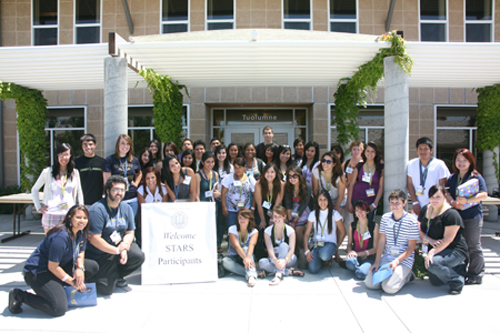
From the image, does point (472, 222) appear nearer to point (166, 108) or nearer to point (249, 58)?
point (249, 58)

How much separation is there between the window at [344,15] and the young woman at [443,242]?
25.6ft

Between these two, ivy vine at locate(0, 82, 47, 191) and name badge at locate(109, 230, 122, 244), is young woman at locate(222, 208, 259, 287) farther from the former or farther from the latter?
ivy vine at locate(0, 82, 47, 191)

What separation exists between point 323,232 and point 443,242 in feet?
4.89

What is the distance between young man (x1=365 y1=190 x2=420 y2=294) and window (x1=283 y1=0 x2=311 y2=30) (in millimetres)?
7844

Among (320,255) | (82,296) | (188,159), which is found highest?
(188,159)

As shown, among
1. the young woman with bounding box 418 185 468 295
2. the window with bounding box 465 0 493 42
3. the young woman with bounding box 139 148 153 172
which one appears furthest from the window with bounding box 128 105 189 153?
the window with bounding box 465 0 493 42

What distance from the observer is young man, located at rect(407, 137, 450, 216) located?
4695 mm

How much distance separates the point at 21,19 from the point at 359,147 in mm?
11490

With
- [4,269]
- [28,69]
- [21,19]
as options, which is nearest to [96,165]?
[4,269]

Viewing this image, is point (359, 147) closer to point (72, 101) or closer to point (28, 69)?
point (28, 69)

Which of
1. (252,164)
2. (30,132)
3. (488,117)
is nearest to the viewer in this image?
(252,164)

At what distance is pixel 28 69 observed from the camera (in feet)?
22.3

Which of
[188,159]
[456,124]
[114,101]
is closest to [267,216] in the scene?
[188,159]

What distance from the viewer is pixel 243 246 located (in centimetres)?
452
